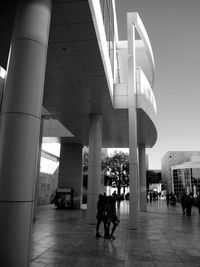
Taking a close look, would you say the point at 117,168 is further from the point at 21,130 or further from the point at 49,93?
the point at 21,130

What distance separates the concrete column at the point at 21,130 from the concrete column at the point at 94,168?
9.78 metres

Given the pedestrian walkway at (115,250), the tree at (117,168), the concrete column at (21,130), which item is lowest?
the pedestrian walkway at (115,250)

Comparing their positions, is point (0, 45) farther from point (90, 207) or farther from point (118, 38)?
point (118, 38)

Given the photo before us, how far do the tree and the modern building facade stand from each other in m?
28.6

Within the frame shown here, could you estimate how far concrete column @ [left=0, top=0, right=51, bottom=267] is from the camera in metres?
4.36

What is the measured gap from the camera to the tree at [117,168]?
46906 mm

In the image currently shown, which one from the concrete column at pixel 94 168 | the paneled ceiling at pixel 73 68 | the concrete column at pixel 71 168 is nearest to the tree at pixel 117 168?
the concrete column at pixel 71 168

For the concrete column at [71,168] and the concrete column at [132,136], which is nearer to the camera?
the concrete column at [132,136]

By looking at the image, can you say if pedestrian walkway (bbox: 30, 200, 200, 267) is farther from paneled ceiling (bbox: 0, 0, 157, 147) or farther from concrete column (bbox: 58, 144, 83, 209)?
concrete column (bbox: 58, 144, 83, 209)

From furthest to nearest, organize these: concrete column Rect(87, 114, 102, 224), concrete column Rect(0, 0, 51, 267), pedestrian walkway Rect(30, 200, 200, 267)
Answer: concrete column Rect(87, 114, 102, 224) → pedestrian walkway Rect(30, 200, 200, 267) → concrete column Rect(0, 0, 51, 267)

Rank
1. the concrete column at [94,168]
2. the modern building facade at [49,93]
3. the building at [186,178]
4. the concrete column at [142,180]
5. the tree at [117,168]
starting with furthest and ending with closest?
1. the building at [186,178]
2. the tree at [117,168]
3. the concrete column at [142,180]
4. the concrete column at [94,168]
5. the modern building facade at [49,93]

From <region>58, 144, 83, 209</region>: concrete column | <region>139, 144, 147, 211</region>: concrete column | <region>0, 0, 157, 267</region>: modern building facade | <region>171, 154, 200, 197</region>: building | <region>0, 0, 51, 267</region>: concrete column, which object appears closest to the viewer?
<region>0, 0, 51, 267</region>: concrete column

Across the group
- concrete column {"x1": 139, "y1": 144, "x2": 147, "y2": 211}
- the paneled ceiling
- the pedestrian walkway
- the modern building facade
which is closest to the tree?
concrete column {"x1": 139, "y1": 144, "x2": 147, "y2": 211}

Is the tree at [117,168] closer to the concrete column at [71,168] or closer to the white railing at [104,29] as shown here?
the concrete column at [71,168]
